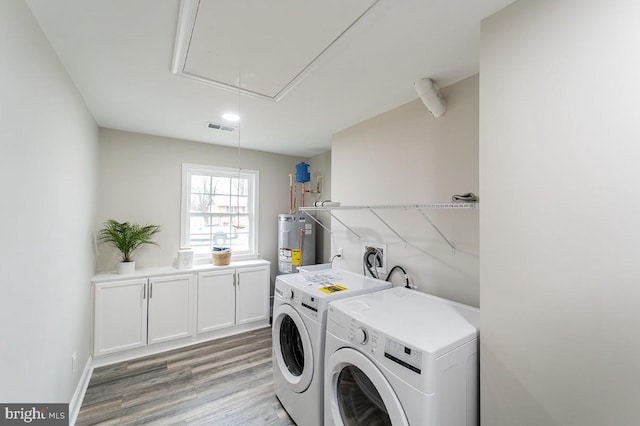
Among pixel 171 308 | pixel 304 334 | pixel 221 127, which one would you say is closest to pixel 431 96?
pixel 304 334

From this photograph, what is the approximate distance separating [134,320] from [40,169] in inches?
76.0

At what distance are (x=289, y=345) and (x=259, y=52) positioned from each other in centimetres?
202

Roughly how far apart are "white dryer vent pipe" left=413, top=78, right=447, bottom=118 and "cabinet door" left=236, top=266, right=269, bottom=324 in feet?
8.67

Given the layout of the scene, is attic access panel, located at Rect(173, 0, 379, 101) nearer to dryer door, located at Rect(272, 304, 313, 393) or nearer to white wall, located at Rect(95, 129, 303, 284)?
dryer door, located at Rect(272, 304, 313, 393)

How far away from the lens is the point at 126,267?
2.68m

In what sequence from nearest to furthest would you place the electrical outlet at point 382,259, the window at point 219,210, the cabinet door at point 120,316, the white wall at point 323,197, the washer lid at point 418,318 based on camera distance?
the washer lid at point 418,318 → the electrical outlet at point 382,259 → the cabinet door at point 120,316 → the window at point 219,210 → the white wall at point 323,197

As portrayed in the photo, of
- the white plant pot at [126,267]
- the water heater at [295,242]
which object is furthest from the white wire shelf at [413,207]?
the white plant pot at [126,267]

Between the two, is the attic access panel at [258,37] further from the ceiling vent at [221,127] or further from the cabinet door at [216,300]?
the cabinet door at [216,300]

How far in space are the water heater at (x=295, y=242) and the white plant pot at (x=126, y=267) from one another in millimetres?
1659

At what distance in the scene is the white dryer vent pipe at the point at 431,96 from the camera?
173 cm

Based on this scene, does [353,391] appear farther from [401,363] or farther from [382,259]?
[382,259]

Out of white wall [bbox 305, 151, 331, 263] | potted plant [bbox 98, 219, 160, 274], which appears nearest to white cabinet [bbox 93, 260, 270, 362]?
potted plant [bbox 98, 219, 160, 274]

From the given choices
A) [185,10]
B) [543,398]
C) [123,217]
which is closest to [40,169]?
[185,10]

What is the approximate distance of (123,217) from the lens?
2.89 metres
